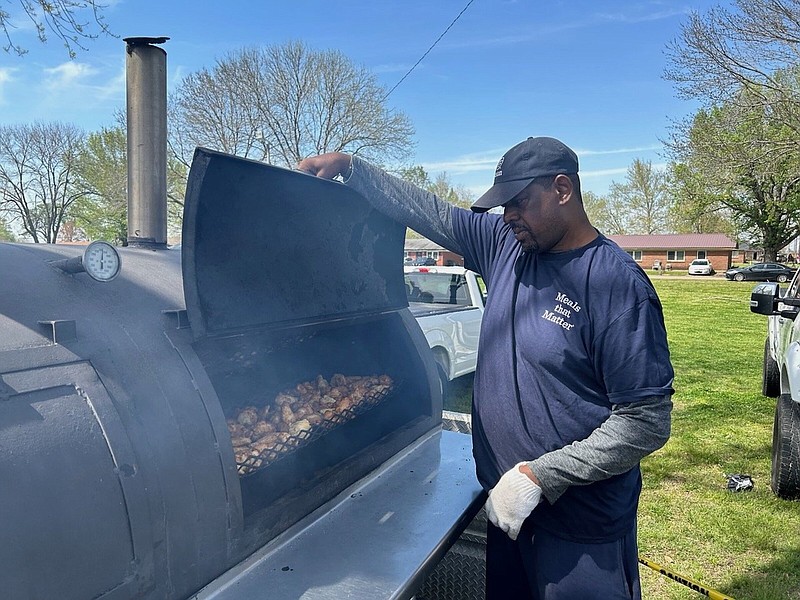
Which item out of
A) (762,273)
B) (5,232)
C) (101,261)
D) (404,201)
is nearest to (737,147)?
(404,201)

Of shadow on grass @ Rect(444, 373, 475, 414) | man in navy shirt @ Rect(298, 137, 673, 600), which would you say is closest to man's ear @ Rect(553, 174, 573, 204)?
man in navy shirt @ Rect(298, 137, 673, 600)

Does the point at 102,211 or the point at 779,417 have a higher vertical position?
the point at 102,211

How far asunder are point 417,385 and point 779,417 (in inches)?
118

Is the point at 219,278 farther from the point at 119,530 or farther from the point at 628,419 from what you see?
the point at 628,419

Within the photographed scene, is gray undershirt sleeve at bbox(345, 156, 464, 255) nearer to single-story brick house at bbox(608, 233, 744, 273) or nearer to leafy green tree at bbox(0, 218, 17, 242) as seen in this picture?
leafy green tree at bbox(0, 218, 17, 242)

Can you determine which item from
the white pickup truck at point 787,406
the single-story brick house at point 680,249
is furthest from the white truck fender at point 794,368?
the single-story brick house at point 680,249

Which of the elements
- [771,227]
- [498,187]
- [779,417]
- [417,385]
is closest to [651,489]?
[779,417]

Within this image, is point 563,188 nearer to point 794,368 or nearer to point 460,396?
point 794,368

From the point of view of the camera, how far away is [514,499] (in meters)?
1.86

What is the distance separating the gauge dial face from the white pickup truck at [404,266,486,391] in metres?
4.93

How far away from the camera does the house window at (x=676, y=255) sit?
Answer: 61781 mm

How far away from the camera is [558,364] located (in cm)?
186

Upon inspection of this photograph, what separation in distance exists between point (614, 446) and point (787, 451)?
3175 mm

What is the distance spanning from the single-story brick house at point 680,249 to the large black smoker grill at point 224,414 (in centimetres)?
6158
